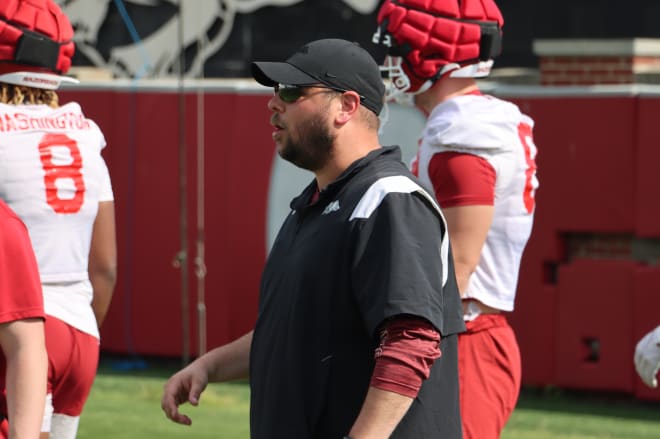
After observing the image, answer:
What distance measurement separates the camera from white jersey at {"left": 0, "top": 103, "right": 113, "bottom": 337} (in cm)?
467

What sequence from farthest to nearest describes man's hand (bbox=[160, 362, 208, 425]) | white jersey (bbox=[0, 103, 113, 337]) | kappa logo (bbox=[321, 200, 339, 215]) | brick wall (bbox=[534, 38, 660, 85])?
brick wall (bbox=[534, 38, 660, 85])
white jersey (bbox=[0, 103, 113, 337])
man's hand (bbox=[160, 362, 208, 425])
kappa logo (bbox=[321, 200, 339, 215])

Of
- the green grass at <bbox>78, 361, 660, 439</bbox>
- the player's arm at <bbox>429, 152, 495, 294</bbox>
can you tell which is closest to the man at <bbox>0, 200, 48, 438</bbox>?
the player's arm at <bbox>429, 152, 495, 294</bbox>

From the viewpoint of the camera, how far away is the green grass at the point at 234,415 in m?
8.66

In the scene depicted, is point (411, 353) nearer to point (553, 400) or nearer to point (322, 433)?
point (322, 433)

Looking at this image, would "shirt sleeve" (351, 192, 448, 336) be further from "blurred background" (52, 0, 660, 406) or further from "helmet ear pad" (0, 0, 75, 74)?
"blurred background" (52, 0, 660, 406)

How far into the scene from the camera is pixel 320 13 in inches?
574

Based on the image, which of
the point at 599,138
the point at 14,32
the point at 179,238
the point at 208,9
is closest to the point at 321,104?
the point at 14,32

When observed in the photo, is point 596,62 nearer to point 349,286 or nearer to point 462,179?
point 462,179

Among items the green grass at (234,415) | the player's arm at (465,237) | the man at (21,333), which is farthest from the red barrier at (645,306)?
the man at (21,333)

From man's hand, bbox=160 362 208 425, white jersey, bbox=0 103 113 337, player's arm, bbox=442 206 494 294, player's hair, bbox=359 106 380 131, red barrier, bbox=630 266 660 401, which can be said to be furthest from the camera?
red barrier, bbox=630 266 660 401

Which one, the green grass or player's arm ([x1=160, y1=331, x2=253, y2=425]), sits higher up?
player's arm ([x1=160, y1=331, x2=253, y2=425])

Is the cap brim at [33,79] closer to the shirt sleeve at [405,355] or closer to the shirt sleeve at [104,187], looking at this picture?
the shirt sleeve at [104,187]

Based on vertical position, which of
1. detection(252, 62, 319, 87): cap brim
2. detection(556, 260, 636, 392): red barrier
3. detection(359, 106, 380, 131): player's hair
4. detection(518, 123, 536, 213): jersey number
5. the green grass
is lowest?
the green grass

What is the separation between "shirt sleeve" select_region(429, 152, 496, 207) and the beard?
1072mm
